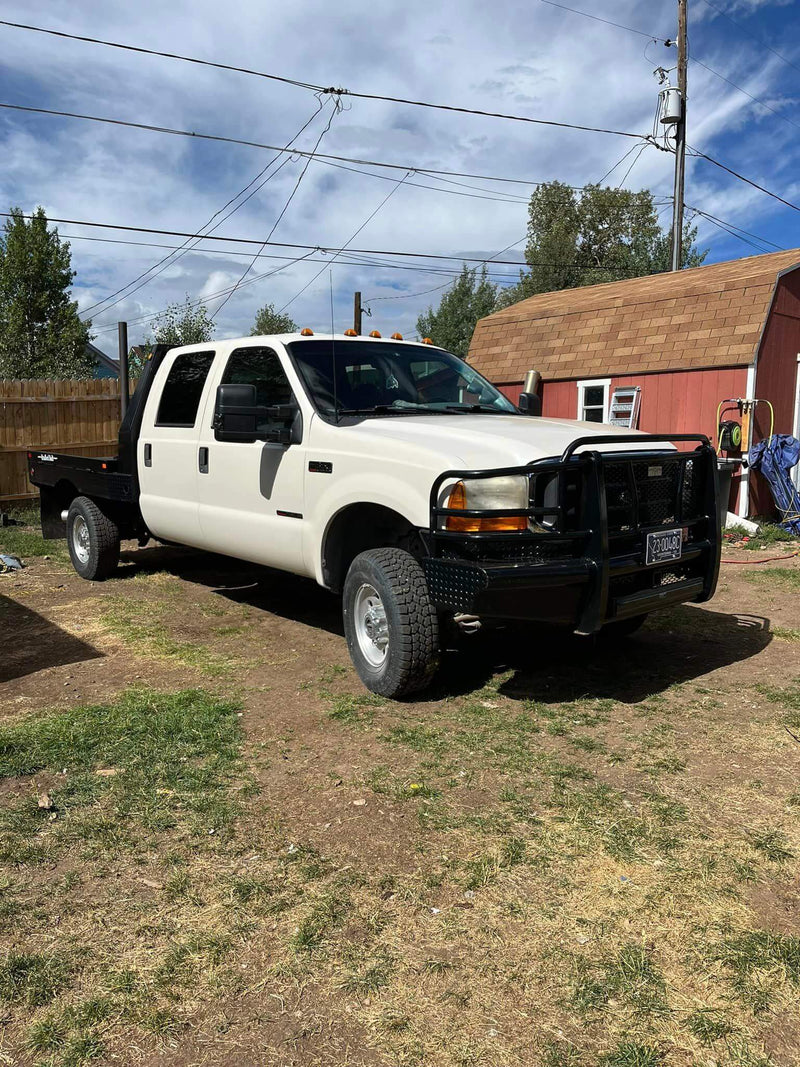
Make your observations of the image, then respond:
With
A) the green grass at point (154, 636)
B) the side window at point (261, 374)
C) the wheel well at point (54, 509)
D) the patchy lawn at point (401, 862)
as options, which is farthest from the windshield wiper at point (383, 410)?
the wheel well at point (54, 509)

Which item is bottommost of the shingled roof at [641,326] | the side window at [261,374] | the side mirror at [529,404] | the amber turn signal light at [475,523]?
the amber turn signal light at [475,523]

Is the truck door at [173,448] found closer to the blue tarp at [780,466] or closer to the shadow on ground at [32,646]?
the shadow on ground at [32,646]

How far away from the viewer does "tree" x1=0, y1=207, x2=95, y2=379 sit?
30.6 m

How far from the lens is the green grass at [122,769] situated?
3252mm

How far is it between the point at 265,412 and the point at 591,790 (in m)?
2.98

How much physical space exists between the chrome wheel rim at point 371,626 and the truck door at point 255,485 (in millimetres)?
639

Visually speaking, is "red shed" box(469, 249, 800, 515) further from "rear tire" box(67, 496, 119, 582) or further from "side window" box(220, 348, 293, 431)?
"rear tire" box(67, 496, 119, 582)

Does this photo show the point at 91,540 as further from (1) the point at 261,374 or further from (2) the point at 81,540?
(1) the point at 261,374

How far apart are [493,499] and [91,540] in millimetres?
4960

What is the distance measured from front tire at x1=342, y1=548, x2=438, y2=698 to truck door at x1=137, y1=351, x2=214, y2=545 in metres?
2.08

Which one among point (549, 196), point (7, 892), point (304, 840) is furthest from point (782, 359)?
point (549, 196)

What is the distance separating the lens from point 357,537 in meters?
5.16

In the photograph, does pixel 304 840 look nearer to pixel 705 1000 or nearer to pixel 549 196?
pixel 705 1000

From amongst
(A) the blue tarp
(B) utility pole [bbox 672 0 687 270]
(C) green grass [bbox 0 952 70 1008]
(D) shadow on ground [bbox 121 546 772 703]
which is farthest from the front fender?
(B) utility pole [bbox 672 0 687 270]
